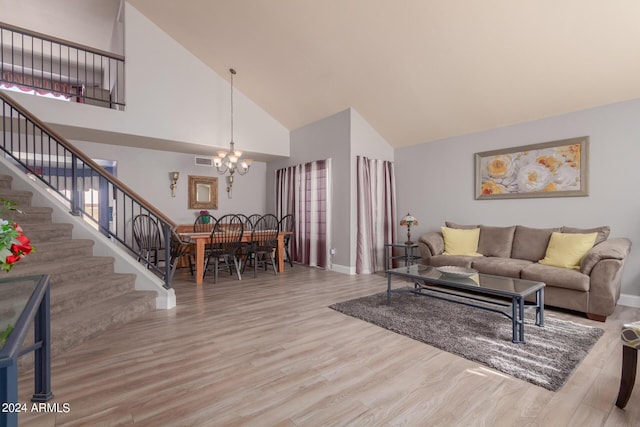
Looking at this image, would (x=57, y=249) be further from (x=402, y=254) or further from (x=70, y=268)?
(x=402, y=254)

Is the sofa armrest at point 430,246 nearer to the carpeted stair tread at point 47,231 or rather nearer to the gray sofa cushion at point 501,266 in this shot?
the gray sofa cushion at point 501,266

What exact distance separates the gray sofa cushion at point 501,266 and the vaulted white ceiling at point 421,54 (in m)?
2.05

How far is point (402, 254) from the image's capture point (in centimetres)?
571

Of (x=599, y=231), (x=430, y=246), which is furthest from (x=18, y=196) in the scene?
(x=599, y=231)

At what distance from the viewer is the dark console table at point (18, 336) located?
32.9 inches

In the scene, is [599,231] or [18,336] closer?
[18,336]

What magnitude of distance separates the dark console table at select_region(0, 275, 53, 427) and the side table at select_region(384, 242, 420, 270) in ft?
14.2

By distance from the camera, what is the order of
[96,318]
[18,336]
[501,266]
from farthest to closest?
1. [501,266]
2. [96,318]
3. [18,336]

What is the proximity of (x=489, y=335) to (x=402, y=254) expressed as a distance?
10.0 ft

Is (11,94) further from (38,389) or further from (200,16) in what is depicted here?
(38,389)

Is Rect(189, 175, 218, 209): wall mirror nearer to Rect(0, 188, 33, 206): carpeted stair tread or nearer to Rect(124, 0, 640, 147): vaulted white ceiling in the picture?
Rect(124, 0, 640, 147): vaulted white ceiling

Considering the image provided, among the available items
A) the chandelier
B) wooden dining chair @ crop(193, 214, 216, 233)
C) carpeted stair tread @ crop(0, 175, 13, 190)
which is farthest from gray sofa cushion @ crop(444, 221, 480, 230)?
carpeted stair tread @ crop(0, 175, 13, 190)

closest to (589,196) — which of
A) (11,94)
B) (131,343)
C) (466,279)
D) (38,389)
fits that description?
(466,279)

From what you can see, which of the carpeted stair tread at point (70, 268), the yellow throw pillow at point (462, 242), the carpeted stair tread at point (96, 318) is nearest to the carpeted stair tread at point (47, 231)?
the carpeted stair tread at point (70, 268)
